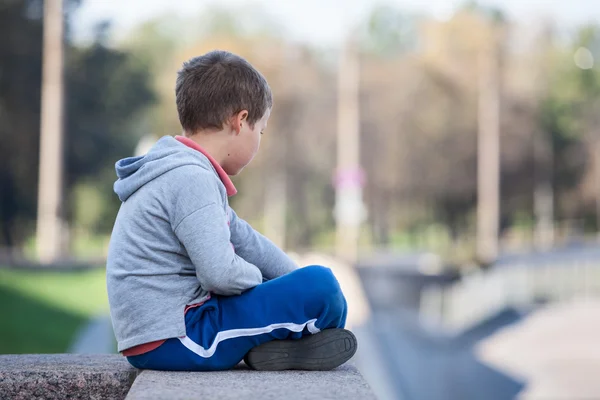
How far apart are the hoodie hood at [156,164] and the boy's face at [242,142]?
0.12 meters

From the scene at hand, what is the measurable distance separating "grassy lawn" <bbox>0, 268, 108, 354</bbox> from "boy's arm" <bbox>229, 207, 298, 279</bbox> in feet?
29.6

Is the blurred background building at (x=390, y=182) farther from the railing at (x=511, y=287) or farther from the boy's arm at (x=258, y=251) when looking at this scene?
the boy's arm at (x=258, y=251)

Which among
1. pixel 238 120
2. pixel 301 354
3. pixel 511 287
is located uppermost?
pixel 238 120

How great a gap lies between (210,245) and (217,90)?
0.53 meters

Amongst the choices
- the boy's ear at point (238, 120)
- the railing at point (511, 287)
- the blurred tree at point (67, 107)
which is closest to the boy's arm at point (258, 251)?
the boy's ear at point (238, 120)

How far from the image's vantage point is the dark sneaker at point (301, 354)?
3.40 m

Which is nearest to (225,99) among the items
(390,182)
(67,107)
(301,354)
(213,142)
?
(213,142)

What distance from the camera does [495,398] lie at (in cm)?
1992

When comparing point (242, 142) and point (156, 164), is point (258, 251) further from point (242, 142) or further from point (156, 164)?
point (156, 164)

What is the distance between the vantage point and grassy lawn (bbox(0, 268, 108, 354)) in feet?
43.4

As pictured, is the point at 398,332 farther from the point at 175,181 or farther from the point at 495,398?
the point at 175,181

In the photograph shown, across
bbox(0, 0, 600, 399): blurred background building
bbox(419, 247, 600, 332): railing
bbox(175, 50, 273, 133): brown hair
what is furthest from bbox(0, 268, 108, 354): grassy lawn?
bbox(419, 247, 600, 332): railing

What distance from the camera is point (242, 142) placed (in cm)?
351

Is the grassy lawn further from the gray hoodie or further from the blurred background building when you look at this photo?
the gray hoodie
